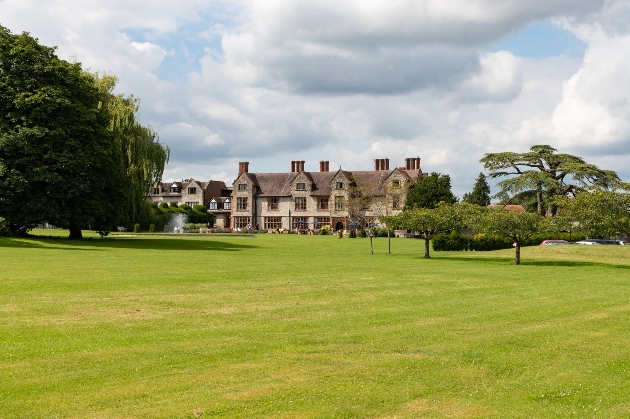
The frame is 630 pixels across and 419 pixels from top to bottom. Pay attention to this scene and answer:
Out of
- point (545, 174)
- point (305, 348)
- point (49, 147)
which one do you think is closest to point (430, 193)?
point (545, 174)

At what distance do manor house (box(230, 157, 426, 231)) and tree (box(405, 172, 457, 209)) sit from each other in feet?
53.9

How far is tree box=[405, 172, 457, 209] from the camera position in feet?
263

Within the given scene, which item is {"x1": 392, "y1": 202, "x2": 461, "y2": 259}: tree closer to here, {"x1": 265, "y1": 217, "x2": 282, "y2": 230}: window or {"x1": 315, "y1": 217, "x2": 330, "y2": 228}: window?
{"x1": 315, "y1": 217, "x2": 330, "y2": 228}: window

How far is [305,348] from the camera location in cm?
1173

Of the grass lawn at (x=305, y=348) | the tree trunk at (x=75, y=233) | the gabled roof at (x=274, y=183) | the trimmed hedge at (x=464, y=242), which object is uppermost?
the gabled roof at (x=274, y=183)

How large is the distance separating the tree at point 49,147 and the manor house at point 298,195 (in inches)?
2170

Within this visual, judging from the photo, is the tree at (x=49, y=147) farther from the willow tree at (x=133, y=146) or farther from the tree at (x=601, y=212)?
the tree at (x=601, y=212)

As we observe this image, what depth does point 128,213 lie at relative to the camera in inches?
2206

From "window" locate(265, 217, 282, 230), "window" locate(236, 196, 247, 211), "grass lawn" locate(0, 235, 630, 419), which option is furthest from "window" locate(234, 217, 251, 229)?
"grass lawn" locate(0, 235, 630, 419)

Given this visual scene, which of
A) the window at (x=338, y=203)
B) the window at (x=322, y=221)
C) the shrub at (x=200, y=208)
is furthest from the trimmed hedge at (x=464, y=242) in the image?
the shrub at (x=200, y=208)

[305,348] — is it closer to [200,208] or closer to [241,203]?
[241,203]

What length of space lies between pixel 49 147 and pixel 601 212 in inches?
1363

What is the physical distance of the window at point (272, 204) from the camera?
10769cm

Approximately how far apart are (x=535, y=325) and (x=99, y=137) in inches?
1572
